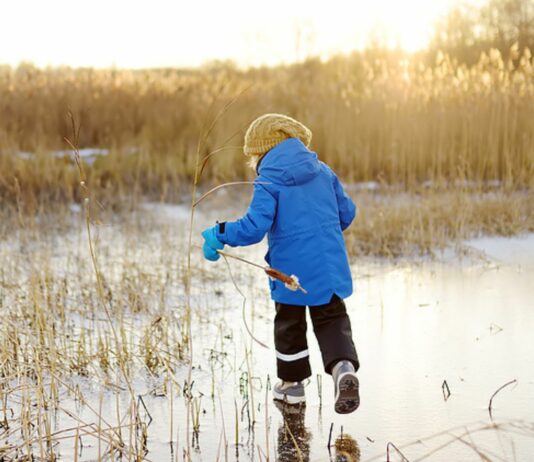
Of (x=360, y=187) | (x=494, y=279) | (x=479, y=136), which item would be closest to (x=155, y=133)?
(x=360, y=187)

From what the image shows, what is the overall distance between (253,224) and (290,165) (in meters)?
0.28

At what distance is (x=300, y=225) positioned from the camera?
3178 mm

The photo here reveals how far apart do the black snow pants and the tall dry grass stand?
3.77 m

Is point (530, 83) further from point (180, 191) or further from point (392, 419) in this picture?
point (392, 419)

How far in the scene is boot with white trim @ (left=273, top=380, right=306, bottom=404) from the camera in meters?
3.26

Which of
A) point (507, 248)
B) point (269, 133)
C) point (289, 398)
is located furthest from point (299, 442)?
point (507, 248)

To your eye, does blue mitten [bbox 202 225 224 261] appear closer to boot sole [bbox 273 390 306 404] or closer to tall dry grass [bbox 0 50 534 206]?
boot sole [bbox 273 390 306 404]

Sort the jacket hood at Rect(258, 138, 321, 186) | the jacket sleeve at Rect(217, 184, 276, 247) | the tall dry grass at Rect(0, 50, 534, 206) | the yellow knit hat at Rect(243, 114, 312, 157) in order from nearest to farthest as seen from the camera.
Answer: the jacket sleeve at Rect(217, 184, 276, 247) < the jacket hood at Rect(258, 138, 321, 186) < the yellow knit hat at Rect(243, 114, 312, 157) < the tall dry grass at Rect(0, 50, 534, 206)

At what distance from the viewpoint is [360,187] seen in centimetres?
840

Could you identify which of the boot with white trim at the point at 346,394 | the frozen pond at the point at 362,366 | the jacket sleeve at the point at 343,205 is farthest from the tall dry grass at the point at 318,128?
the boot with white trim at the point at 346,394

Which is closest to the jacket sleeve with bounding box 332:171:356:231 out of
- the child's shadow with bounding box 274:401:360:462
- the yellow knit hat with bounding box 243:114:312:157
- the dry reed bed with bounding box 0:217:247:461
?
the yellow knit hat with bounding box 243:114:312:157

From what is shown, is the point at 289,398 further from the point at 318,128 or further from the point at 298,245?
the point at 318,128

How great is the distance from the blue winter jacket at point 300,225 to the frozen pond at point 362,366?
1.23 ft

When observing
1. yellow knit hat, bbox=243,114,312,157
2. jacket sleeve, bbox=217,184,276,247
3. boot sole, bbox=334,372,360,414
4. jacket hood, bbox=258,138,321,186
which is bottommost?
boot sole, bbox=334,372,360,414
